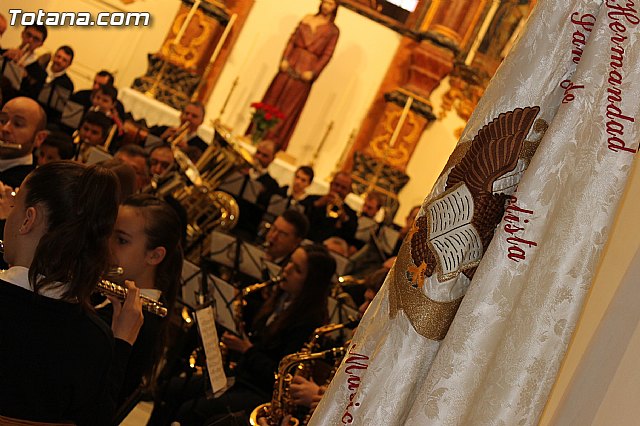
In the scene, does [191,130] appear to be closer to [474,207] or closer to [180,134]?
[180,134]

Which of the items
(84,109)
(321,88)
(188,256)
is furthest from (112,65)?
(188,256)

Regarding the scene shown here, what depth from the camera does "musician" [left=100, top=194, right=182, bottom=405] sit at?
370cm

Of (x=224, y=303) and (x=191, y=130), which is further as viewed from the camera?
(x=191, y=130)

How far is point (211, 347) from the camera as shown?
167 inches

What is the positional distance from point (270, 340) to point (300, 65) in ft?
26.9

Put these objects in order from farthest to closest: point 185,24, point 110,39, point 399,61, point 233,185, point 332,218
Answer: point 399,61 → point 110,39 → point 185,24 → point 332,218 → point 233,185

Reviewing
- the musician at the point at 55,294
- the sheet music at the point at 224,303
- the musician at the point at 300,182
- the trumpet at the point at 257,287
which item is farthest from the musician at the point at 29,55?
the musician at the point at 55,294

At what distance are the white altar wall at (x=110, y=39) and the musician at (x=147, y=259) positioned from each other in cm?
921

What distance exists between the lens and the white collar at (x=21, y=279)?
8.52 ft

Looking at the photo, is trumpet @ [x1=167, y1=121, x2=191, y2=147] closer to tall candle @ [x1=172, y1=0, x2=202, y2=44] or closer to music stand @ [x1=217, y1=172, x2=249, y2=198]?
music stand @ [x1=217, y1=172, x2=249, y2=198]

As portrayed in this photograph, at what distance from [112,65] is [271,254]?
6.83 metres

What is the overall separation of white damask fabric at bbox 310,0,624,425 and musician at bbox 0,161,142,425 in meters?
0.89

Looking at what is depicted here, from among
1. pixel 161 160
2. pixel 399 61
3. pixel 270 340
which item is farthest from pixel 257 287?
pixel 399 61

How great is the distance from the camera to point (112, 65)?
12.8m
